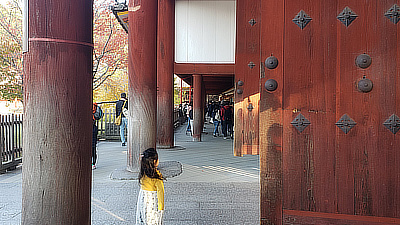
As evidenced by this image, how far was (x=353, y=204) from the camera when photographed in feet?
8.39

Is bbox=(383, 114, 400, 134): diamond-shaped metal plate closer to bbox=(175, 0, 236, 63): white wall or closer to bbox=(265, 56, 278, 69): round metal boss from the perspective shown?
bbox=(265, 56, 278, 69): round metal boss

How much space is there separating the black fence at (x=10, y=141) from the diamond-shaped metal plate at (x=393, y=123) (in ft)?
22.5

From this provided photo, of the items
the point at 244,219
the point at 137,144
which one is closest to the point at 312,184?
the point at 244,219

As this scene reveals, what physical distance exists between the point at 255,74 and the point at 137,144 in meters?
2.84

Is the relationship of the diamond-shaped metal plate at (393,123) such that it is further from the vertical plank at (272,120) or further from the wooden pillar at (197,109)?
the wooden pillar at (197,109)

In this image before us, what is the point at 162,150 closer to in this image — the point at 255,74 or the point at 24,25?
the point at 255,74

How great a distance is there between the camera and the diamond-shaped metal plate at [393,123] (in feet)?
8.02

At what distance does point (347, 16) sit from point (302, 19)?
31cm

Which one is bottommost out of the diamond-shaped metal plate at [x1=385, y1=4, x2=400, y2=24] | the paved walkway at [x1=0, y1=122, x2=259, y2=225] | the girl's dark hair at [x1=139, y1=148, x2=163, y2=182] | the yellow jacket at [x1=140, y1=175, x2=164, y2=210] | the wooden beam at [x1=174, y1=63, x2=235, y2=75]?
the paved walkway at [x1=0, y1=122, x2=259, y2=225]

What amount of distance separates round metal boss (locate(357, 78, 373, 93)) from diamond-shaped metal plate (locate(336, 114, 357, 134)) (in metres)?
0.21

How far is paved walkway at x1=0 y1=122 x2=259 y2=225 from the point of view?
4.27 metres

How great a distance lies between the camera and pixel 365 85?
2484 mm

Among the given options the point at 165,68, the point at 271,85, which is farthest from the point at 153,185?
the point at 165,68

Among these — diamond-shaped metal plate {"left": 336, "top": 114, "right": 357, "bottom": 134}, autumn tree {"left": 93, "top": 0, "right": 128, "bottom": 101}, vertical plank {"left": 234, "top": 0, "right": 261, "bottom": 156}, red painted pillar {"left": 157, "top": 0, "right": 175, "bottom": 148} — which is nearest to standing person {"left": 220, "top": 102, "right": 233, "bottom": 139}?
red painted pillar {"left": 157, "top": 0, "right": 175, "bottom": 148}
